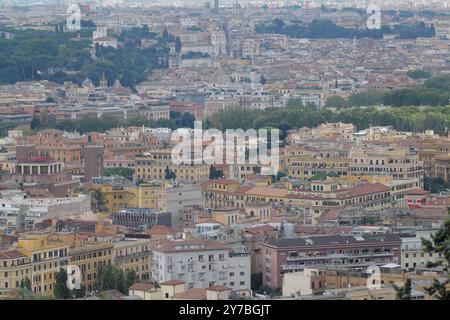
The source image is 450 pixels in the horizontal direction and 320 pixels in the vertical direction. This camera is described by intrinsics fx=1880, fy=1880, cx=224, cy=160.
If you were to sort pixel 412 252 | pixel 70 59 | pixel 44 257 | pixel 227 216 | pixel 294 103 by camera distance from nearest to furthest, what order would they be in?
pixel 44 257 < pixel 412 252 < pixel 227 216 < pixel 294 103 < pixel 70 59

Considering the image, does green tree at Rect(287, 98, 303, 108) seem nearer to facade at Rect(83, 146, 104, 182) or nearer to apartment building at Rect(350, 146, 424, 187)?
facade at Rect(83, 146, 104, 182)

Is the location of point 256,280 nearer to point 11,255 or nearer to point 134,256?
point 134,256

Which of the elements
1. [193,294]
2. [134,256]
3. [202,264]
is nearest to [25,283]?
[202,264]

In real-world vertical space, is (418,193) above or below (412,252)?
Result: below

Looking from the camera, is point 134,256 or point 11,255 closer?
point 11,255

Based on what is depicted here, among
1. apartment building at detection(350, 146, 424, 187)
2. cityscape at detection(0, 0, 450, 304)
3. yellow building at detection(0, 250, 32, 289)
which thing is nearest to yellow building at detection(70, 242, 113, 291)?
cityscape at detection(0, 0, 450, 304)

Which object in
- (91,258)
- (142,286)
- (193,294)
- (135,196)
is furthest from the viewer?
(135,196)

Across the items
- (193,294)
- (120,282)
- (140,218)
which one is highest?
(193,294)
